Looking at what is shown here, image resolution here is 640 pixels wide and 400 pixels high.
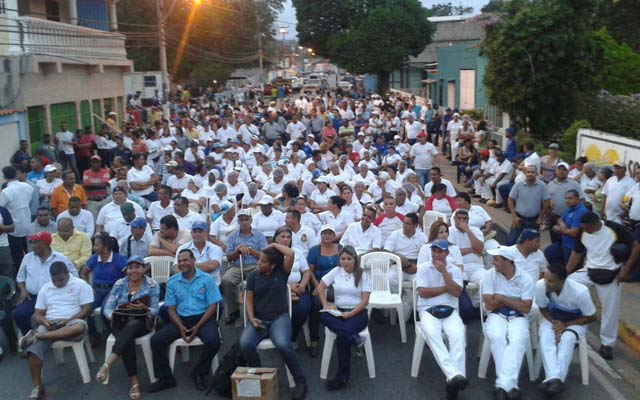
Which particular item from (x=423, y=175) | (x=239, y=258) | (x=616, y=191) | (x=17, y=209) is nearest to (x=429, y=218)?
(x=616, y=191)

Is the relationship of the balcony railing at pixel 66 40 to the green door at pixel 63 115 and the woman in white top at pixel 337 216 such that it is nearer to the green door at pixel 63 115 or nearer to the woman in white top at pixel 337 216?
the green door at pixel 63 115

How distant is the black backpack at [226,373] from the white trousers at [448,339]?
190cm

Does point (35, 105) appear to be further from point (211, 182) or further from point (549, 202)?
point (549, 202)

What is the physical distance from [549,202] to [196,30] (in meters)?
46.4

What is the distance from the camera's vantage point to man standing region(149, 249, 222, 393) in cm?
675

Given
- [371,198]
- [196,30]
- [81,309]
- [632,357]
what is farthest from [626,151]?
[196,30]

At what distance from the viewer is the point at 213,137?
18.9 metres

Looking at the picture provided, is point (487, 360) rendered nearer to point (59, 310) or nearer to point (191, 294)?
point (191, 294)

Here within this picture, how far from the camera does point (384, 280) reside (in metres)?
8.24

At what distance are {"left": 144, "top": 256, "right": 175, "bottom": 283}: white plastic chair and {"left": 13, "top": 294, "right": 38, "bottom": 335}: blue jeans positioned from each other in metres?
1.46

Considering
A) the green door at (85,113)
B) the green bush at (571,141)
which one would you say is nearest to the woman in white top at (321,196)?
the green bush at (571,141)

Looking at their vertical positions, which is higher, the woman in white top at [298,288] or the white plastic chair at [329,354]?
the woman in white top at [298,288]

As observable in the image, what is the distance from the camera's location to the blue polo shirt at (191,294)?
22.8ft

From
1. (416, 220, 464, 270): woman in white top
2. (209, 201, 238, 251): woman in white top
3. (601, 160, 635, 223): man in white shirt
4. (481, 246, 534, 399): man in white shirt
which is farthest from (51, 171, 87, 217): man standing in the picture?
(601, 160, 635, 223): man in white shirt
